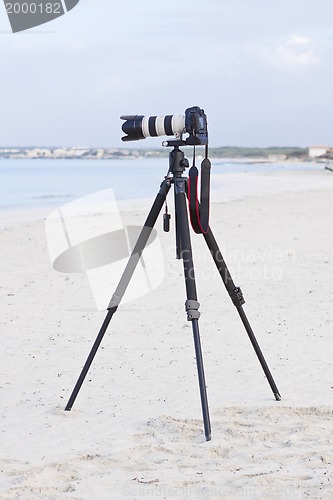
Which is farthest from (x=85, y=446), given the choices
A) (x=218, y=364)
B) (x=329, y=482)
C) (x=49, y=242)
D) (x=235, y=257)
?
(x=49, y=242)

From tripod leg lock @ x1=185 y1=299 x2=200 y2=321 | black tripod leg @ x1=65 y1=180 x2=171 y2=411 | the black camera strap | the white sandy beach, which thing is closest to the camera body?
the black camera strap

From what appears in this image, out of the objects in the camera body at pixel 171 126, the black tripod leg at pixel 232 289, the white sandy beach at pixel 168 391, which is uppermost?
the camera body at pixel 171 126

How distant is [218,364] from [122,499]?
6.13 feet

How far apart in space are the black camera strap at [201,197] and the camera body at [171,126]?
10 centimetres

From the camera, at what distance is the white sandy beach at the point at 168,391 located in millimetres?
2846

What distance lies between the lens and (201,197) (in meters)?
3.20

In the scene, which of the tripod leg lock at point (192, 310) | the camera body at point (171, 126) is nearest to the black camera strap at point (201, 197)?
the camera body at point (171, 126)

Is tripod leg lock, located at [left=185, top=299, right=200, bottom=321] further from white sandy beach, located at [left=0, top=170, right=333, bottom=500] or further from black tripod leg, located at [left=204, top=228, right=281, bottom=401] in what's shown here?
white sandy beach, located at [left=0, top=170, right=333, bottom=500]

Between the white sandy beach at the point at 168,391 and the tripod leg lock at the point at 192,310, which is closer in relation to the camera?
the white sandy beach at the point at 168,391

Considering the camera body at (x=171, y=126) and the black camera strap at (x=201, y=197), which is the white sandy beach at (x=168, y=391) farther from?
the camera body at (x=171, y=126)

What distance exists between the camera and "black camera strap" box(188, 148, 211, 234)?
3168mm

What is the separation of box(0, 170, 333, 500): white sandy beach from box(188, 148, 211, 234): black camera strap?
3.11 feet

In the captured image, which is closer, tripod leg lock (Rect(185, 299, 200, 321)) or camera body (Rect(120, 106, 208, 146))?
camera body (Rect(120, 106, 208, 146))

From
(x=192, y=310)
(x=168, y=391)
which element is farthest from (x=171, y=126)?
(x=168, y=391)
